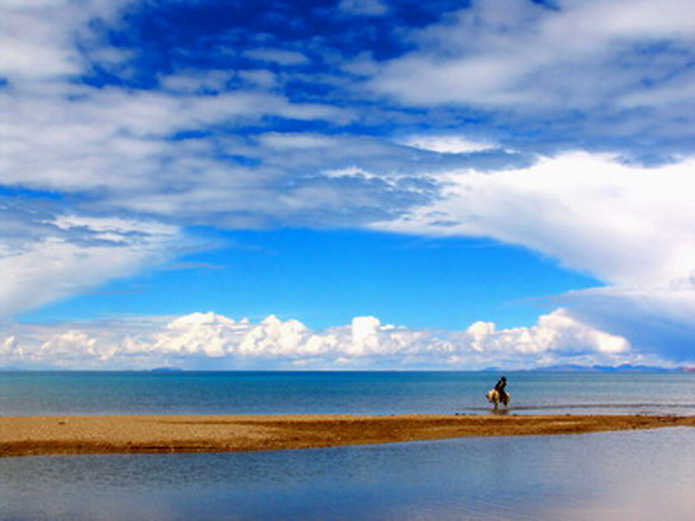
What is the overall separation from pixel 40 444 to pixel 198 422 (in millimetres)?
16937

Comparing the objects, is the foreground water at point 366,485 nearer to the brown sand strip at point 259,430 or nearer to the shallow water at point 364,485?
the shallow water at point 364,485

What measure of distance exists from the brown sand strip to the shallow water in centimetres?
299

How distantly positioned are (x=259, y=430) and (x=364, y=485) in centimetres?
2165

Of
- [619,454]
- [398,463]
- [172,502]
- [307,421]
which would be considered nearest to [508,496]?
[398,463]

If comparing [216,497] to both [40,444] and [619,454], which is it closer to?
[40,444]

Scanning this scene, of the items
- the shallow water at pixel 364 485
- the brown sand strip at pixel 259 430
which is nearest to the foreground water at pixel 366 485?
the shallow water at pixel 364 485

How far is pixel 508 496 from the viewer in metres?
28.1

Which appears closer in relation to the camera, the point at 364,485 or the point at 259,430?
the point at 364,485

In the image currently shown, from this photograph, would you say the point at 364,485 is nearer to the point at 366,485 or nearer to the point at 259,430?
the point at 366,485

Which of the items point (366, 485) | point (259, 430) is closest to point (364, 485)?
point (366, 485)

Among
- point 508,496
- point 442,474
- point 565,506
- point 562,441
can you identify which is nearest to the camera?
point 565,506

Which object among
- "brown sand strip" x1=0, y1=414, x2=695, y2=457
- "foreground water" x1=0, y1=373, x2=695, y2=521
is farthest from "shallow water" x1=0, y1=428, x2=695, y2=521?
"brown sand strip" x1=0, y1=414, x2=695, y2=457

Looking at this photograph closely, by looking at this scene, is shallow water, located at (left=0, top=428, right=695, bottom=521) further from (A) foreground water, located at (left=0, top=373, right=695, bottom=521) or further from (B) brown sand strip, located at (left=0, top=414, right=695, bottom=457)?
(B) brown sand strip, located at (left=0, top=414, right=695, bottom=457)

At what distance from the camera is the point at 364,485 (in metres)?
30.4
